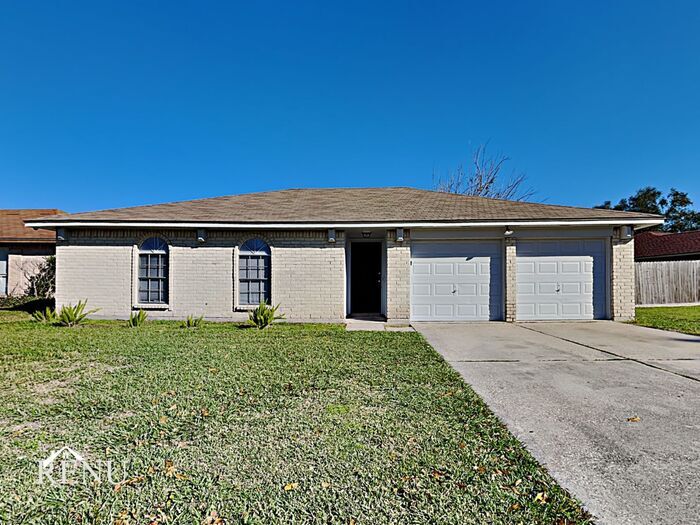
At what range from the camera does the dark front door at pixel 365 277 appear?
13195 mm

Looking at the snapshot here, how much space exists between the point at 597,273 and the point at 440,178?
1828 centimetres

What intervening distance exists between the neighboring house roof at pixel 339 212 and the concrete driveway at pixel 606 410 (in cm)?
380

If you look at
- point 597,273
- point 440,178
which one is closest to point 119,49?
point 597,273

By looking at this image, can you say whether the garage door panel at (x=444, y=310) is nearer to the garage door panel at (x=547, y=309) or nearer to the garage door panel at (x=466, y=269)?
the garage door panel at (x=466, y=269)

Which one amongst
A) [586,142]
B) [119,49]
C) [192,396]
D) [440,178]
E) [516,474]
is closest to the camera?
[516,474]

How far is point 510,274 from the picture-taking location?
10.2 metres

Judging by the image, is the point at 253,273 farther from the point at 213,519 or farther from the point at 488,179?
the point at 488,179

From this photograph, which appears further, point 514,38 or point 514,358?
point 514,38

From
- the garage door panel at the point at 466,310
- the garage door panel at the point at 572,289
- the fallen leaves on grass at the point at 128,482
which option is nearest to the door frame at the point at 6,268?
the garage door panel at the point at 466,310

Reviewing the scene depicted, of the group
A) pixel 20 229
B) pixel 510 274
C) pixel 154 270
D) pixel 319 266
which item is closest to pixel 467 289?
pixel 510 274

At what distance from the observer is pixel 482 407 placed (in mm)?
3564

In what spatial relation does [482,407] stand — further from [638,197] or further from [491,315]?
[638,197]

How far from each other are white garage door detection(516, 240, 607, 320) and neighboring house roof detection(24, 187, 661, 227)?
0.95 metres

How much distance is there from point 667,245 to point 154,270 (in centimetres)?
2926
